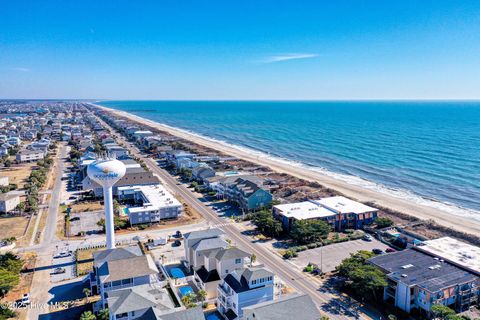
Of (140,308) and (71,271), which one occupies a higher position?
(140,308)

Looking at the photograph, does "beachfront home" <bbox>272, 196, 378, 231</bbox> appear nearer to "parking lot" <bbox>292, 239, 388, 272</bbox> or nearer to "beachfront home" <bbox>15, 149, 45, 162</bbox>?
"parking lot" <bbox>292, 239, 388, 272</bbox>

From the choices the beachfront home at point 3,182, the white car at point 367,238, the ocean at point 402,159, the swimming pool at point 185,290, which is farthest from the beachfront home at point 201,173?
the swimming pool at point 185,290

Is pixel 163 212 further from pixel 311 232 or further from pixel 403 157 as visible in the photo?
pixel 403 157

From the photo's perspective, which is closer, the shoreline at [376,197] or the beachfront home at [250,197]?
the shoreline at [376,197]

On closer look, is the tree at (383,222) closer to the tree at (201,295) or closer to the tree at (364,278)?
the tree at (364,278)

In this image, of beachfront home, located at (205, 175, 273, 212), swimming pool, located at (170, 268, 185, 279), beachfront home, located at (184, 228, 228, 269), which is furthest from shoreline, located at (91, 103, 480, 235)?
swimming pool, located at (170, 268, 185, 279)

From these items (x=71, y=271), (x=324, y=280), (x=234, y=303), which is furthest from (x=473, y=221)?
(x=71, y=271)

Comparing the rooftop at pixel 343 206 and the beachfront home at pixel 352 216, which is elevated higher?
the rooftop at pixel 343 206
